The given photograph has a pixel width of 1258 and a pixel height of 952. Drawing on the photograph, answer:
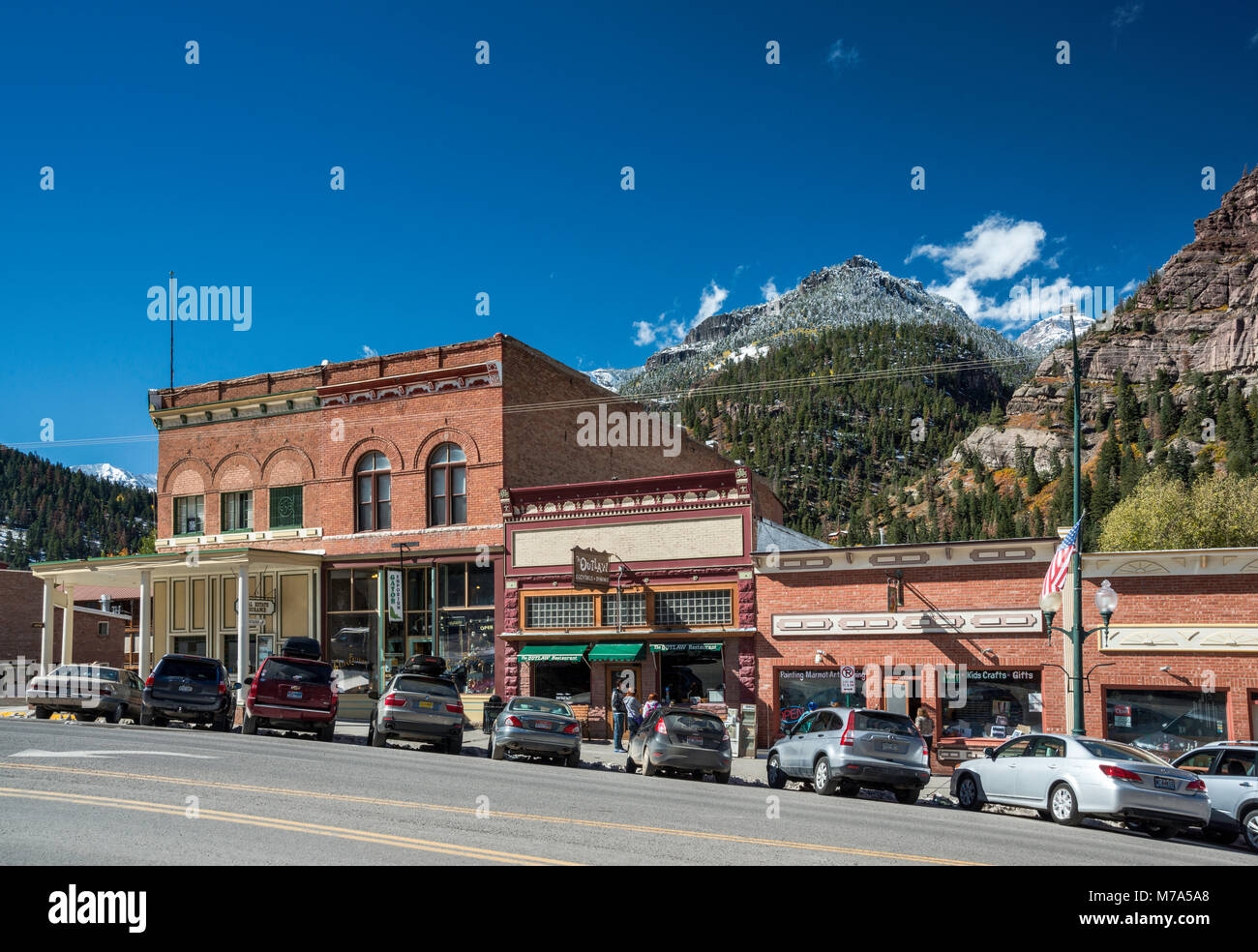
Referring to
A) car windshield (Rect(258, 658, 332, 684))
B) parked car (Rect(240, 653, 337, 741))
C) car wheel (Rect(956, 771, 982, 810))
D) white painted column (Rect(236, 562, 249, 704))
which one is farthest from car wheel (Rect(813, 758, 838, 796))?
white painted column (Rect(236, 562, 249, 704))

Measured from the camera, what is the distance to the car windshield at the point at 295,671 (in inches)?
892

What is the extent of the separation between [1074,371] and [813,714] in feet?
30.4

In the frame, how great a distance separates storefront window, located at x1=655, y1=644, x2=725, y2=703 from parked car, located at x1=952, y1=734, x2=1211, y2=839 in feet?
40.3

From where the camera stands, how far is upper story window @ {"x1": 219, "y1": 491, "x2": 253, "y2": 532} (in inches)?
1533

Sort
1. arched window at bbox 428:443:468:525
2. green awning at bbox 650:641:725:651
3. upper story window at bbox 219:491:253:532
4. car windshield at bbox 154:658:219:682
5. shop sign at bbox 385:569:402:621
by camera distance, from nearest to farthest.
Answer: car windshield at bbox 154:658:219:682, green awning at bbox 650:641:725:651, shop sign at bbox 385:569:402:621, arched window at bbox 428:443:468:525, upper story window at bbox 219:491:253:532

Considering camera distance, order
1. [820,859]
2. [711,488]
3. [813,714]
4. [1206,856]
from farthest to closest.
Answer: [711,488], [813,714], [1206,856], [820,859]

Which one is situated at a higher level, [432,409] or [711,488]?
[432,409]

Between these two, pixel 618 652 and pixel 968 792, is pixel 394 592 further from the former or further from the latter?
pixel 968 792

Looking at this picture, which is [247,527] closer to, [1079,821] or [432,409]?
[432,409]

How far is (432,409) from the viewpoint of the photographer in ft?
116

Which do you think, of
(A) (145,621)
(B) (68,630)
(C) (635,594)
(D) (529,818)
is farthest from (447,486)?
(D) (529,818)

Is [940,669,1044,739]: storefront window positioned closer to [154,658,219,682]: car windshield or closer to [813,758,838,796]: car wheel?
[813,758,838,796]: car wheel

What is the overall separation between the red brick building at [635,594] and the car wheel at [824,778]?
993 cm

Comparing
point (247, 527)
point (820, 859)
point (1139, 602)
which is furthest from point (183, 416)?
point (820, 859)
